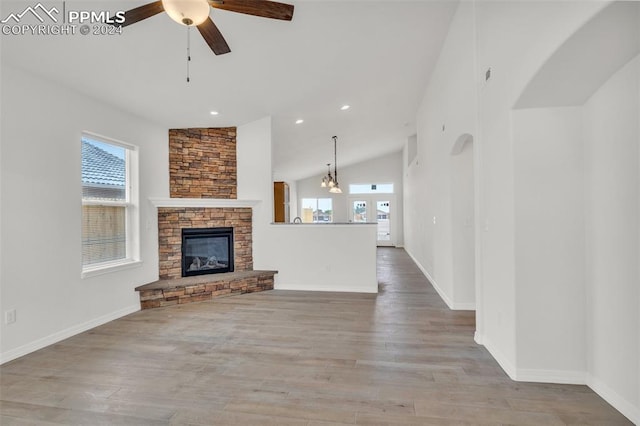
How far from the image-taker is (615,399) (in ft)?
6.13

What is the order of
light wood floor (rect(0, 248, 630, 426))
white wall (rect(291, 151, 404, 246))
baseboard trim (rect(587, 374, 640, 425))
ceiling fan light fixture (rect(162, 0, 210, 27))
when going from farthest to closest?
white wall (rect(291, 151, 404, 246))
light wood floor (rect(0, 248, 630, 426))
baseboard trim (rect(587, 374, 640, 425))
ceiling fan light fixture (rect(162, 0, 210, 27))

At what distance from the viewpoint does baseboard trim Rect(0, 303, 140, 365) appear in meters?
2.64

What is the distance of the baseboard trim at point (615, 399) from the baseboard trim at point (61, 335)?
4.71 meters

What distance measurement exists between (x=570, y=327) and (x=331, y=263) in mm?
3232

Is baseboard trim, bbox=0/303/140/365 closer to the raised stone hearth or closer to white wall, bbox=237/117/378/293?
the raised stone hearth

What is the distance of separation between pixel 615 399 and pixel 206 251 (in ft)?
16.1

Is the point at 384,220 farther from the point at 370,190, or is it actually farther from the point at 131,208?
the point at 131,208

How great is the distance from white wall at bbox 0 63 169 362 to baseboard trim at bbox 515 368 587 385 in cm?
429

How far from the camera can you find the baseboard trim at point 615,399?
174 centimetres

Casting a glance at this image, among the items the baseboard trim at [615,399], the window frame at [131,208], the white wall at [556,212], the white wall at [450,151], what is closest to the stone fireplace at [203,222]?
the window frame at [131,208]

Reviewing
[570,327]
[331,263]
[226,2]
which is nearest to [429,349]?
[570,327]

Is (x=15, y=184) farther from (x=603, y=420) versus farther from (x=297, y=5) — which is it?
(x=603, y=420)

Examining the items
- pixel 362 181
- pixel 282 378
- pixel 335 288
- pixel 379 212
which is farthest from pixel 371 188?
pixel 282 378

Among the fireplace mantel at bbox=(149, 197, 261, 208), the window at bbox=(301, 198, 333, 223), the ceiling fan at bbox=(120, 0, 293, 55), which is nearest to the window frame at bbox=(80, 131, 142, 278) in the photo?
the fireplace mantel at bbox=(149, 197, 261, 208)
